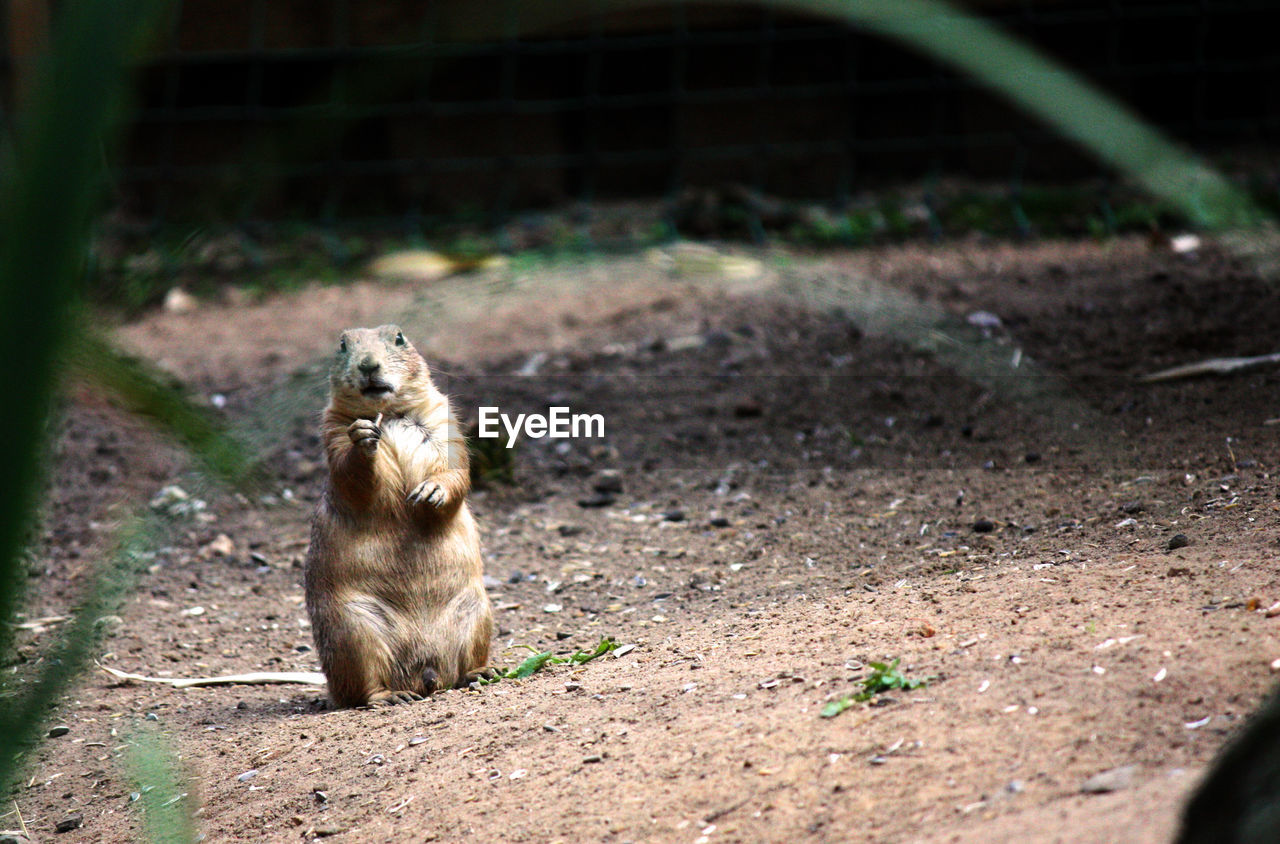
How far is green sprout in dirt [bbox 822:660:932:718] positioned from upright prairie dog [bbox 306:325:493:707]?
1.52 metres

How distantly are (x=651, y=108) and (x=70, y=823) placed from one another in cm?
719

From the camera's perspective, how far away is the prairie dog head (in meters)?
3.91

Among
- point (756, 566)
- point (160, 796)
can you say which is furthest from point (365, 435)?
point (160, 796)

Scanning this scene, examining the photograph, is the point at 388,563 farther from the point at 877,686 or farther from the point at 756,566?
the point at 877,686

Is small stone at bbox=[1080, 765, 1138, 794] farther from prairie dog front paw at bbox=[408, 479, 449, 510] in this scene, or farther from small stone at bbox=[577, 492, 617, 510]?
small stone at bbox=[577, 492, 617, 510]

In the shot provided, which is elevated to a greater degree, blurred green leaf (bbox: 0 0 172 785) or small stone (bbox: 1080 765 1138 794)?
blurred green leaf (bbox: 0 0 172 785)

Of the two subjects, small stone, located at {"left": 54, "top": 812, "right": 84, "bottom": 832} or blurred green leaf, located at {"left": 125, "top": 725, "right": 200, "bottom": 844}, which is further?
small stone, located at {"left": 54, "top": 812, "right": 84, "bottom": 832}

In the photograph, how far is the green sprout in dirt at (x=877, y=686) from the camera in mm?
2643

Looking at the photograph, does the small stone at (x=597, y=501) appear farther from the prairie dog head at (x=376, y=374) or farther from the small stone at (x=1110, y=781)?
the small stone at (x=1110, y=781)

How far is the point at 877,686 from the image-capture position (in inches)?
105

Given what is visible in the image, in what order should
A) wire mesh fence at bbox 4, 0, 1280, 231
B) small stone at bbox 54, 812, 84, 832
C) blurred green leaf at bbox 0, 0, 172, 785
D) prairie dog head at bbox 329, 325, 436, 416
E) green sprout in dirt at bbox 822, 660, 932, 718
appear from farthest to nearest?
wire mesh fence at bbox 4, 0, 1280, 231 → prairie dog head at bbox 329, 325, 436, 416 → small stone at bbox 54, 812, 84, 832 → green sprout in dirt at bbox 822, 660, 932, 718 → blurred green leaf at bbox 0, 0, 172, 785

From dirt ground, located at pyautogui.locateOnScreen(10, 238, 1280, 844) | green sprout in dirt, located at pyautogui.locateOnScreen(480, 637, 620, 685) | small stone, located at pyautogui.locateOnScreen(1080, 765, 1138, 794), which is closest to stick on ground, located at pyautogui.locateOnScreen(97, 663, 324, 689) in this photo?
dirt ground, located at pyautogui.locateOnScreen(10, 238, 1280, 844)

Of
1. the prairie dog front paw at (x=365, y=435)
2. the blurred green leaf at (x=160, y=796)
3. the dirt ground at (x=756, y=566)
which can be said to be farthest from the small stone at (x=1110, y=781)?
the prairie dog front paw at (x=365, y=435)

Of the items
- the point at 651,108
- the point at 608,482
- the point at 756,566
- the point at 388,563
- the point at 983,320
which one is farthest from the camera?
the point at 651,108
